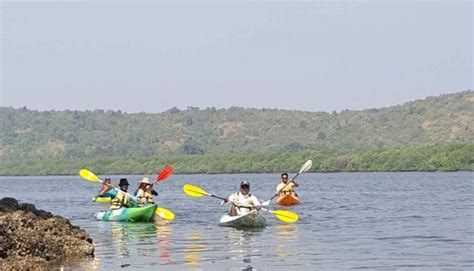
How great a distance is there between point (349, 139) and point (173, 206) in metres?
88.4

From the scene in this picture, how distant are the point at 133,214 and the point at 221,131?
113001mm

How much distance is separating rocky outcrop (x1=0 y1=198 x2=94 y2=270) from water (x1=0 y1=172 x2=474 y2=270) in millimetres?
394

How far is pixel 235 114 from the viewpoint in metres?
150

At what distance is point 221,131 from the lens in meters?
143

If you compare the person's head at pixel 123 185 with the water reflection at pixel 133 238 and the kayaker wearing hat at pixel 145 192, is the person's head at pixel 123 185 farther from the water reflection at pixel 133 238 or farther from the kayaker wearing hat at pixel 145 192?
the water reflection at pixel 133 238

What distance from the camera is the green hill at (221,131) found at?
389ft

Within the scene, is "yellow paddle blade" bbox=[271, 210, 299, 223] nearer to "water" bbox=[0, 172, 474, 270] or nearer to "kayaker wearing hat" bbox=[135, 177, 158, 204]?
"water" bbox=[0, 172, 474, 270]

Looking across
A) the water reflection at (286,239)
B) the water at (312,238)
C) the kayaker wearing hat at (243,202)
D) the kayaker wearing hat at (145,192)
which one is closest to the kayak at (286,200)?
the water at (312,238)

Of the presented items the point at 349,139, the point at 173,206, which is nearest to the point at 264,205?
the point at 173,206

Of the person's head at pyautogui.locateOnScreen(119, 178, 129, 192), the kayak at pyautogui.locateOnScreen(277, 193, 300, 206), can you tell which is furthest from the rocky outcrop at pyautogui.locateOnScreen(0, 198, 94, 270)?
the kayak at pyautogui.locateOnScreen(277, 193, 300, 206)

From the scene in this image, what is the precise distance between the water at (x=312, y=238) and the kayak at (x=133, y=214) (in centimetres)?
32

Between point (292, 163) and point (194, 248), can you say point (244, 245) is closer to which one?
point (194, 248)

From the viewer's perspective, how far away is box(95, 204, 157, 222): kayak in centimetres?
2923

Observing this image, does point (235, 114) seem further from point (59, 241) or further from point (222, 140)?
point (59, 241)
